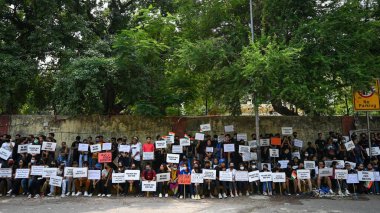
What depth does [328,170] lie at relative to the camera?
11.9 m

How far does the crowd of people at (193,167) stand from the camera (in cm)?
1156

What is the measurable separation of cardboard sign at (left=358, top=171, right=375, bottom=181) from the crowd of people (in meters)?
0.09

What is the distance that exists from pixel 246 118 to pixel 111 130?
6295 mm

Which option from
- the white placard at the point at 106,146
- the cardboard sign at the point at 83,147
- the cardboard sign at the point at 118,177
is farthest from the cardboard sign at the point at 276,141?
the cardboard sign at the point at 83,147

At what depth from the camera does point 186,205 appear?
10.3m

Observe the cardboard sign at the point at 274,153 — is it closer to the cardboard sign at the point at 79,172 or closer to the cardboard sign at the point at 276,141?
the cardboard sign at the point at 276,141

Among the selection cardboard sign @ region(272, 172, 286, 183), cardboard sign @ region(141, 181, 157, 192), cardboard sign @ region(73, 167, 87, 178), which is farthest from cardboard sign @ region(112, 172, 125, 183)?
cardboard sign @ region(272, 172, 286, 183)

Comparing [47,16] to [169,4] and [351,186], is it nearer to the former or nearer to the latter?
[169,4]

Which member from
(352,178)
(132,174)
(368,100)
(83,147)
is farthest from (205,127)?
(368,100)

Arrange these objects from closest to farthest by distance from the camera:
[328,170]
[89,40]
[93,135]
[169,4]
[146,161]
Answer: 1. [328,170]
2. [146,161]
3. [93,135]
4. [89,40]
5. [169,4]

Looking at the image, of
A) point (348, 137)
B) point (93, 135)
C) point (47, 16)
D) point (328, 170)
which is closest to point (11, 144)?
point (93, 135)

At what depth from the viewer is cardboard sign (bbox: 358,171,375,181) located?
1177 centimetres

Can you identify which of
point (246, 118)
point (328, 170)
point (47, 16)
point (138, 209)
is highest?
point (47, 16)

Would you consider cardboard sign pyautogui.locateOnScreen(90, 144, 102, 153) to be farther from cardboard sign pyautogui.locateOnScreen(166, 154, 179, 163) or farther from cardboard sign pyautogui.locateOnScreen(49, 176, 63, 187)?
cardboard sign pyautogui.locateOnScreen(166, 154, 179, 163)
